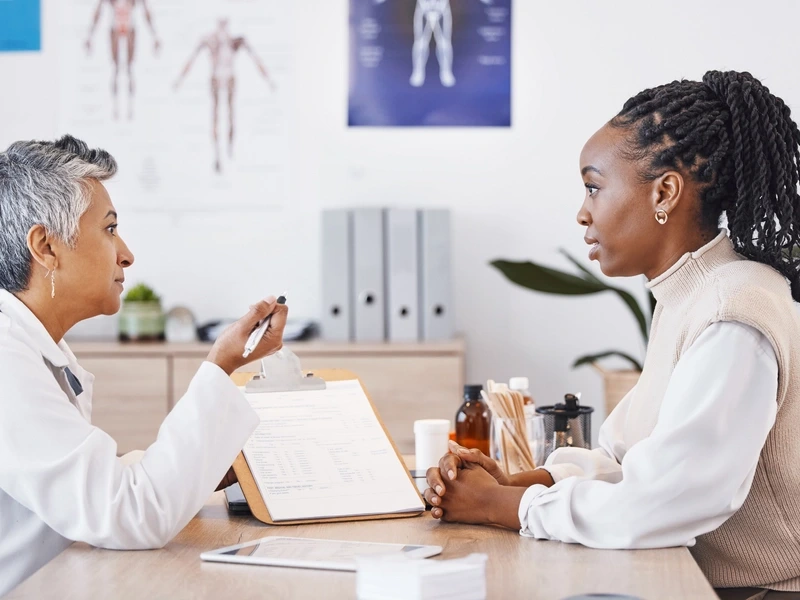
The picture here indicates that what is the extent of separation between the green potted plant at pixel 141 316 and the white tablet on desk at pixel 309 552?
2.52 metres

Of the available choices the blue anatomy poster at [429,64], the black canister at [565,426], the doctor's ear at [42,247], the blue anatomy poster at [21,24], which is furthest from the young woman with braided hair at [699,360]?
the blue anatomy poster at [21,24]

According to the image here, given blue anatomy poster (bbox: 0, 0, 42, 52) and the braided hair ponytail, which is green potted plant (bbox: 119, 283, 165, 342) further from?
the braided hair ponytail

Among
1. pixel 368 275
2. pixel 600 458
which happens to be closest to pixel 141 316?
pixel 368 275

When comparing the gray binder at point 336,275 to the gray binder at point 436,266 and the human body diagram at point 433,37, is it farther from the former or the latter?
the human body diagram at point 433,37

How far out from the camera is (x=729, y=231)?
1.49 metres

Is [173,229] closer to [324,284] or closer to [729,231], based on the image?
[324,284]

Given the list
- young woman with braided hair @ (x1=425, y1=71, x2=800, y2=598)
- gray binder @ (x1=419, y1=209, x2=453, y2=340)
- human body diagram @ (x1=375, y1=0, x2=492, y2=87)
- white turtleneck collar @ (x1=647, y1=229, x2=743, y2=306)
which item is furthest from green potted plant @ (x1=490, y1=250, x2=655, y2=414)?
white turtleneck collar @ (x1=647, y1=229, x2=743, y2=306)

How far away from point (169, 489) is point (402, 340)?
229 centimetres

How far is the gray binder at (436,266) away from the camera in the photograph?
356cm

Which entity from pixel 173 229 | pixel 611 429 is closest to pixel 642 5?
pixel 173 229

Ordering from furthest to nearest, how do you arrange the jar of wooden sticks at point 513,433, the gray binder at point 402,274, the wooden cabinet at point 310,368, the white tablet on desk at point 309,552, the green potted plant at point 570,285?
the gray binder at point 402,274
the wooden cabinet at point 310,368
the green potted plant at point 570,285
the jar of wooden sticks at point 513,433
the white tablet on desk at point 309,552

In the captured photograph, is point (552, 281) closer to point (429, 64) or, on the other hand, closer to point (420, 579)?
point (429, 64)

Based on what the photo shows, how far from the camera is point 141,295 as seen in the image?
3.73 m

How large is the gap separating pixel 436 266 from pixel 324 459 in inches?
80.8
